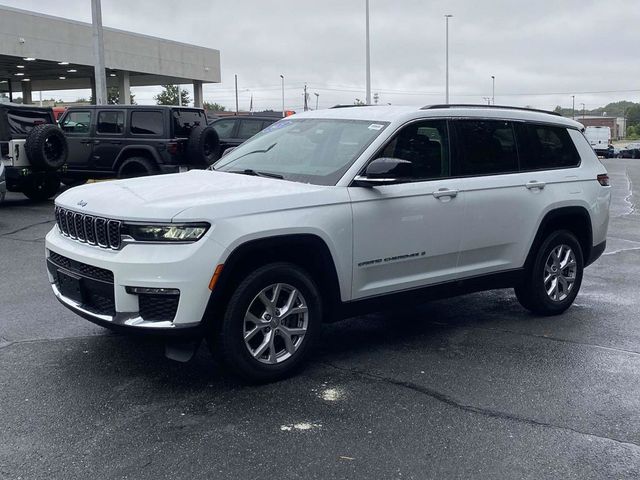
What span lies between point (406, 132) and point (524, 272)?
1836mm

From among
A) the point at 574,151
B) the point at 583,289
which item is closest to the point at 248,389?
the point at 574,151

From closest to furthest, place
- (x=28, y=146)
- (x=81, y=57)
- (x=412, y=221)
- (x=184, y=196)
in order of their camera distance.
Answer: (x=184, y=196) < (x=412, y=221) < (x=28, y=146) < (x=81, y=57)

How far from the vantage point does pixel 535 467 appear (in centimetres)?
366

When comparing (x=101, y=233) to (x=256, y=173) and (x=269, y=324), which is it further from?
(x=256, y=173)

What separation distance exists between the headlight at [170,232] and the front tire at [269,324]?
1.52ft

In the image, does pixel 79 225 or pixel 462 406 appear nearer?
pixel 462 406

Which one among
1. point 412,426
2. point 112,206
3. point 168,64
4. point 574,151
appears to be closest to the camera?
point 412,426

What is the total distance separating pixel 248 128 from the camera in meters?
17.3

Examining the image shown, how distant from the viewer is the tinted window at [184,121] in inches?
562

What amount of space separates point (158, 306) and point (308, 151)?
190 centimetres

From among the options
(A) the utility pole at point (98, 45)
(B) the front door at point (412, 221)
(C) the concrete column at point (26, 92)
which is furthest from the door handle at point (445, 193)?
(C) the concrete column at point (26, 92)

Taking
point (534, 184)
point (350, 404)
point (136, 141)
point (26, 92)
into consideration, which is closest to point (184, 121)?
point (136, 141)

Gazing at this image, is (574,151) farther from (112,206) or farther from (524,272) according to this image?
(112,206)

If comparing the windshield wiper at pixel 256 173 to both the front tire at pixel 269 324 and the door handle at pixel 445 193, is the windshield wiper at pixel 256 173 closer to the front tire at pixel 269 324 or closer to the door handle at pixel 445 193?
the front tire at pixel 269 324
